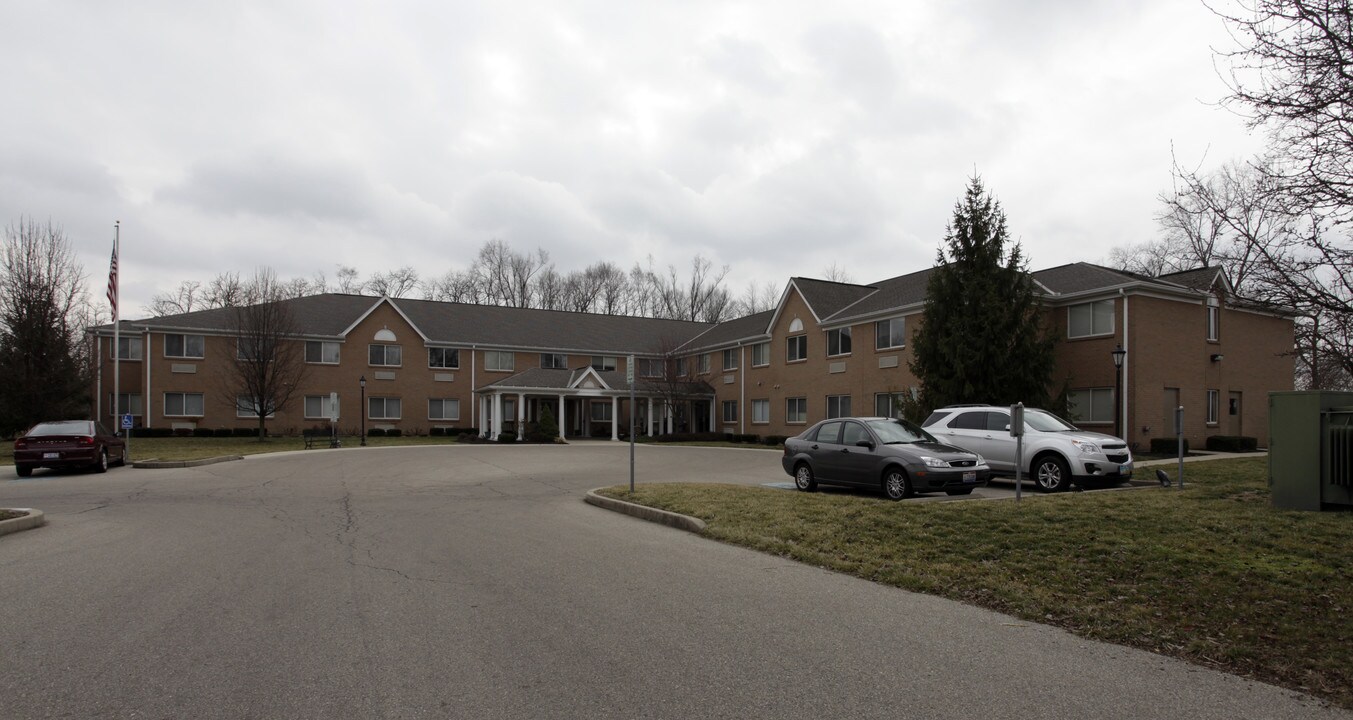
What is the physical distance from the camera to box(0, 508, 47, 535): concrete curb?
37.2 feet

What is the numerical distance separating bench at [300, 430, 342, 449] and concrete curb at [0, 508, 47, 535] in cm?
2392

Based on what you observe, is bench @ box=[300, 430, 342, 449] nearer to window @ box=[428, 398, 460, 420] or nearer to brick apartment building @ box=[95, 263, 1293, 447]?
brick apartment building @ box=[95, 263, 1293, 447]

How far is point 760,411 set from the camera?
145 feet

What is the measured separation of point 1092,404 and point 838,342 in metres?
11.9

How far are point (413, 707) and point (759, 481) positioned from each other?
50.3ft

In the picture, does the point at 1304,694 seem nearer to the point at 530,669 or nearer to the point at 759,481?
the point at 530,669

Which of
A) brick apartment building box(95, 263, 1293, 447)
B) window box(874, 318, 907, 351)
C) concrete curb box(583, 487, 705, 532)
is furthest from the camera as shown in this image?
window box(874, 318, 907, 351)

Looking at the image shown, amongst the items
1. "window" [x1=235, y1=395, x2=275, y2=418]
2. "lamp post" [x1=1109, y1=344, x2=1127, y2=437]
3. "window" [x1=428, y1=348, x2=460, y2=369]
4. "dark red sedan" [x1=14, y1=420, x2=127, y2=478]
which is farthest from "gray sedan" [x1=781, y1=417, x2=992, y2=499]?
"window" [x1=428, y1=348, x2=460, y2=369]

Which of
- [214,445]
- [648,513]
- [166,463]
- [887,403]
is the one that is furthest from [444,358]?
[648,513]

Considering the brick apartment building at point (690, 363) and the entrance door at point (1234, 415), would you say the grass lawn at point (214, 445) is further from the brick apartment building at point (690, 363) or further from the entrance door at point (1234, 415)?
the entrance door at point (1234, 415)

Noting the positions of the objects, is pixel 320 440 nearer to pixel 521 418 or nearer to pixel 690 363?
pixel 521 418

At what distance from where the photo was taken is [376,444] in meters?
39.3

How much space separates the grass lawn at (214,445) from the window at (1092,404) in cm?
2704

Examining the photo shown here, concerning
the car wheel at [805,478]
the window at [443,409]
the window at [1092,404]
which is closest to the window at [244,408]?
the window at [443,409]
